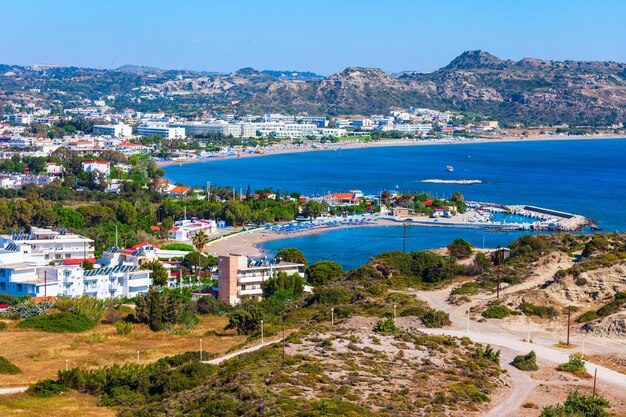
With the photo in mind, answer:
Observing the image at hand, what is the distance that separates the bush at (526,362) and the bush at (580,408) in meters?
2.72

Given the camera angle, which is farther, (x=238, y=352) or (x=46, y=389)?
(x=238, y=352)

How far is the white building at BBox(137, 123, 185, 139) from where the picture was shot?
369 feet

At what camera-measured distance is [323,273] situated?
3241cm

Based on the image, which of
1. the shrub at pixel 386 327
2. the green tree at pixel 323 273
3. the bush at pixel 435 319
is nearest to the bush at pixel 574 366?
the shrub at pixel 386 327

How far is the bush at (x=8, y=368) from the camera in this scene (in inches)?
752

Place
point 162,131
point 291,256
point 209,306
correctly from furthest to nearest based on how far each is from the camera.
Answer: point 162,131 < point 291,256 < point 209,306

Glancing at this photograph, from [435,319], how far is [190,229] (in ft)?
85.4

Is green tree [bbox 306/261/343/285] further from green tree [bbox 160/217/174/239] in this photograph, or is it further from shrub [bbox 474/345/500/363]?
shrub [bbox 474/345/500/363]

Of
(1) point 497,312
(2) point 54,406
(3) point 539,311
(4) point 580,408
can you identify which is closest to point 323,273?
(1) point 497,312

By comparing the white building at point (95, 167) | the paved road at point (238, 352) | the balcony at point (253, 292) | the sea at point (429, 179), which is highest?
the paved road at point (238, 352)

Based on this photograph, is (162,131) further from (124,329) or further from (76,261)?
(124,329)

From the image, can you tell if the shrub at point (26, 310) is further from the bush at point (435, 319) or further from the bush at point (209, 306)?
the bush at point (435, 319)

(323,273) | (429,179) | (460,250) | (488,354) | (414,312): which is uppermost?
(488,354)

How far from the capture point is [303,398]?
1401cm
